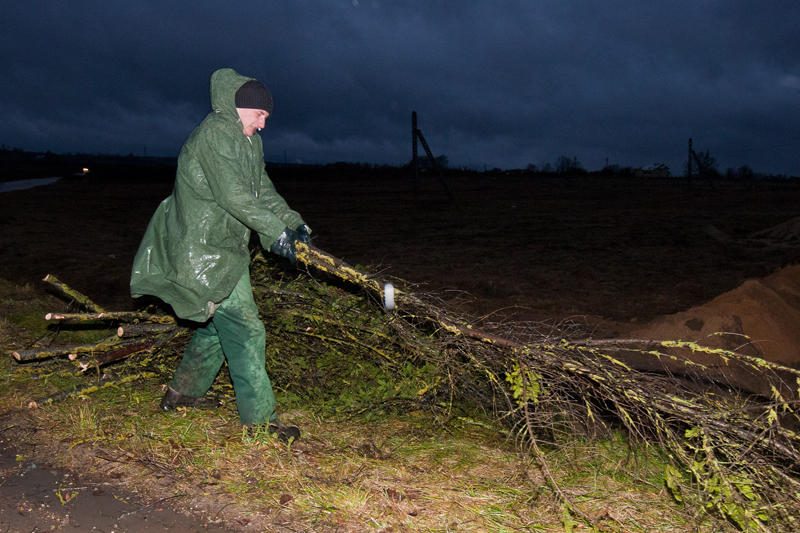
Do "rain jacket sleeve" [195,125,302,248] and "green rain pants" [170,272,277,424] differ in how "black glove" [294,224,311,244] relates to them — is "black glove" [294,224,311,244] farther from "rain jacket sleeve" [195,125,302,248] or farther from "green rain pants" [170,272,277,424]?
"green rain pants" [170,272,277,424]

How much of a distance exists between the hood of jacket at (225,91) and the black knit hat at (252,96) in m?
0.03

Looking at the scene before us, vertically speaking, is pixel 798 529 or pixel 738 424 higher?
pixel 738 424

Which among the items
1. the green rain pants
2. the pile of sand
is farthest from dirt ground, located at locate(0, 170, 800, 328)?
the green rain pants

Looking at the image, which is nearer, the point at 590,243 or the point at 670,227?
the point at 590,243

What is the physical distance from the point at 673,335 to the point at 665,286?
3.11 m

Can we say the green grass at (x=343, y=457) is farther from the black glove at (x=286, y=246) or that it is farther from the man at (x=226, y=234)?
the black glove at (x=286, y=246)

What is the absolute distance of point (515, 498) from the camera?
3.09m

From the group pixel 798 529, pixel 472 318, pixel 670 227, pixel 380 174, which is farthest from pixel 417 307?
pixel 380 174

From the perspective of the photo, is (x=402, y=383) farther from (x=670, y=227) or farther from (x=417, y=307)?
(x=670, y=227)

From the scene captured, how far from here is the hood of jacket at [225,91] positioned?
3.49 meters

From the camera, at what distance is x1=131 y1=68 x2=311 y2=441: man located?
3371 millimetres

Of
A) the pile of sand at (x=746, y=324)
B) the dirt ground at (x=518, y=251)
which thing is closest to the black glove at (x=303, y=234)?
the dirt ground at (x=518, y=251)

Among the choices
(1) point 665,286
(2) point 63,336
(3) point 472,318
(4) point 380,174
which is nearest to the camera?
(3) point 472,318

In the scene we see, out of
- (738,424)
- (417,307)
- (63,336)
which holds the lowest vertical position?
(63,336)
